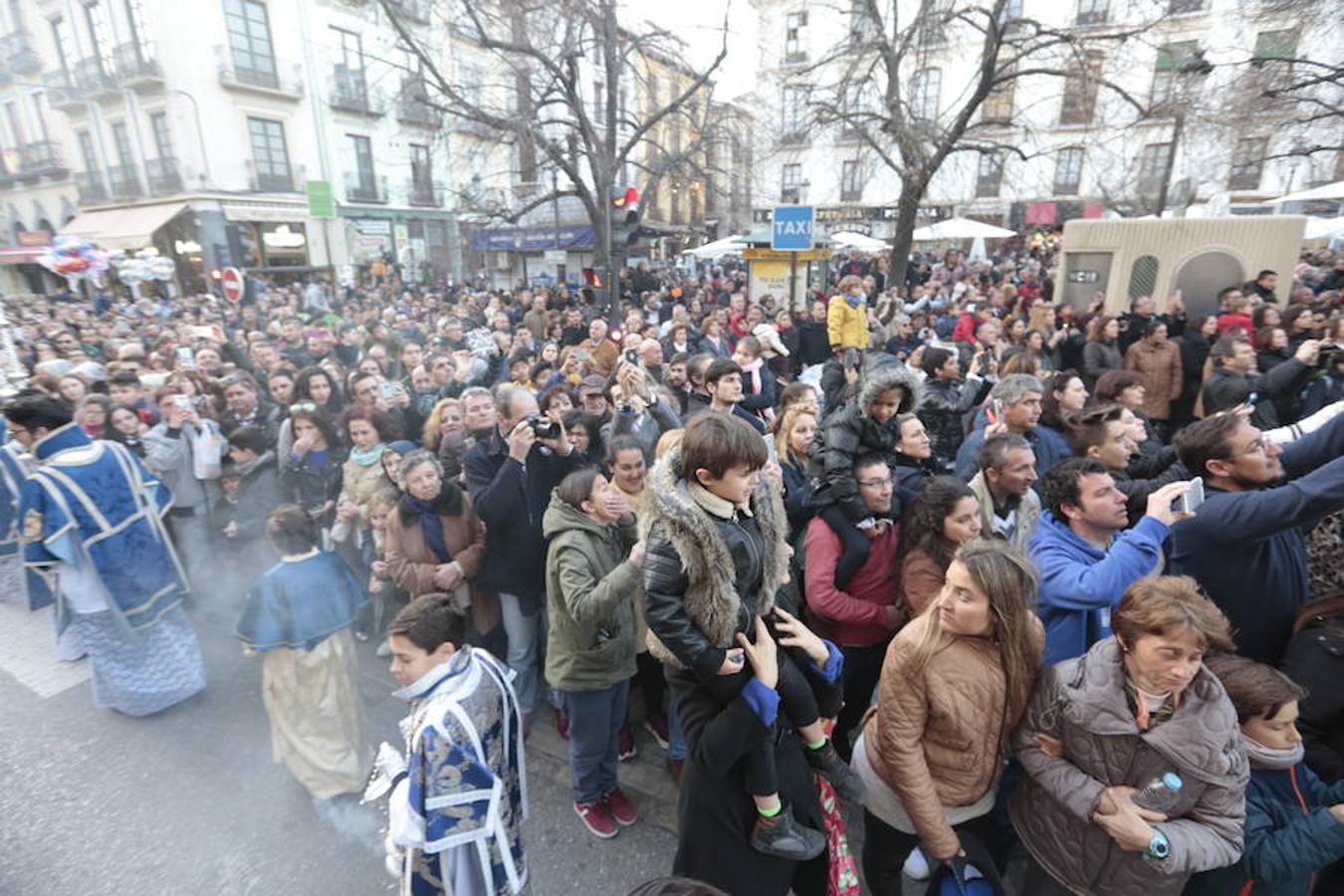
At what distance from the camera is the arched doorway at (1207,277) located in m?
9.67

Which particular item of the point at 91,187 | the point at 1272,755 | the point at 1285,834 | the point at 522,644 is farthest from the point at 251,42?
the point at 1285,834

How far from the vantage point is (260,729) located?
12.6 ft

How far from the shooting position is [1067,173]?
104 feet

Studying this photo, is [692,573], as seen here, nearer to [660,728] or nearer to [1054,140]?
[660,728]

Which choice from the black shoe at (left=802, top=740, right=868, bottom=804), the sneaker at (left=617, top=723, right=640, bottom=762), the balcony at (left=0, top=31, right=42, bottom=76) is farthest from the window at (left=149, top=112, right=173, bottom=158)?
the black shoe at (left=802, top=740, right=868, bottom=804)

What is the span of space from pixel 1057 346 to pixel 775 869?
7.31m

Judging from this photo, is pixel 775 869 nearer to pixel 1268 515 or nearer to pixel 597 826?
pixel 597 826

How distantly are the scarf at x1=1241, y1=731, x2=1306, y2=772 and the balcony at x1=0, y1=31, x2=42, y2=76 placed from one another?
3421cm

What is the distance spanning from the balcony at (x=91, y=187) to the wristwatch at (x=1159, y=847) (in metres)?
33.2

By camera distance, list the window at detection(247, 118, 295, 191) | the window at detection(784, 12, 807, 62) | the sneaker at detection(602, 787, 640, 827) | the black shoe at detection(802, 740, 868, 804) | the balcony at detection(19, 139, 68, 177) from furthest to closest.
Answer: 1. the window at detection(784, 12, 807, 62)
2. the balcony at detection(19, 139, 68, 177)
3. the window at detection(247, 118, 295, 191)
4. the sneaker at detection(602, 787, 640, 827)
5. the black shoe at detection(802, 740, 868, 804)

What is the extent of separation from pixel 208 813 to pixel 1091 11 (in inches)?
1363

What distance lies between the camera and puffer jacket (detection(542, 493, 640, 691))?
9.22 feet

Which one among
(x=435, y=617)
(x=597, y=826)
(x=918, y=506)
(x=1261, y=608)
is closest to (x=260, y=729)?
(x=597, y=826)

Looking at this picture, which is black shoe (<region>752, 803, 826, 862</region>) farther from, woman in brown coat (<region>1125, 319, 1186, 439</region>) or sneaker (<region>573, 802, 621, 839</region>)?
woman in brown coat (<region>1125, 319, 1186, 439</region>)
